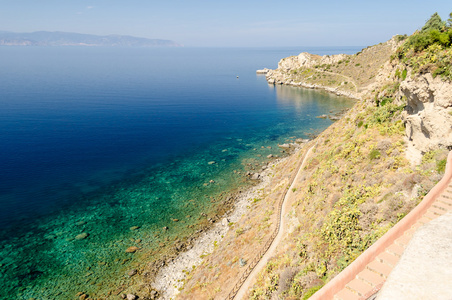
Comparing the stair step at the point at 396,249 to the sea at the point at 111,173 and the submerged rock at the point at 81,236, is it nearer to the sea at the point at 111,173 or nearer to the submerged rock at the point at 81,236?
the sea at the point at 111,173

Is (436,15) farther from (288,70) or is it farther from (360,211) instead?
(288,70)

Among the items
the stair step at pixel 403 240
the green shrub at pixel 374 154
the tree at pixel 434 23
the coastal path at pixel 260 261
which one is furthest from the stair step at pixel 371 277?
the tree at pixel 434 23

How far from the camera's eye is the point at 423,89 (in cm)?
2027

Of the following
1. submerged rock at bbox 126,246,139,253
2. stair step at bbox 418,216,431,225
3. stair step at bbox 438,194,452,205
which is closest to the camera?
stair step at bbox 418,216,431,225

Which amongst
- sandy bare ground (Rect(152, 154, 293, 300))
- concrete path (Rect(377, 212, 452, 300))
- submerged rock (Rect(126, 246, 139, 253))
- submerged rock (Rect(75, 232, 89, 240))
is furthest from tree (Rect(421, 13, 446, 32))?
submerged rock (Rect(75, 232, 89, 240))

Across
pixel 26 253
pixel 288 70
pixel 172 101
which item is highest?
pixel 288 70

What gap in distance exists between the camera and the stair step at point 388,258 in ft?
37.1

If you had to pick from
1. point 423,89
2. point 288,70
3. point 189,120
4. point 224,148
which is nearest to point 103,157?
point 224,148

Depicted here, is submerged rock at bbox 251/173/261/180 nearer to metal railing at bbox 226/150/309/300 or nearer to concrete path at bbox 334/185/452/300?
metal railing at bbox 226/150/309/300

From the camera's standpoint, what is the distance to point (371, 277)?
11.1 metres

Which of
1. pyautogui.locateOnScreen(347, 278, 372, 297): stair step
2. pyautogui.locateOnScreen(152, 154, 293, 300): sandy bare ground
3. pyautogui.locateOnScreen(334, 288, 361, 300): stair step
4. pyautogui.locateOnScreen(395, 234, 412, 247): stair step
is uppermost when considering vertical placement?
pyautogui.locateOnScreen(395, 234, 412, 247): stair step

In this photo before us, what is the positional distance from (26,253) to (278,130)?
62655mm

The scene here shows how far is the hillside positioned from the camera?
15.9 meters

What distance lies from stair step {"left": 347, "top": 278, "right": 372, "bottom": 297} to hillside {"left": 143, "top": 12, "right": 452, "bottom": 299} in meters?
3.10
